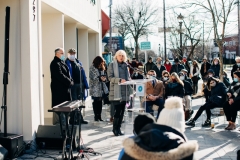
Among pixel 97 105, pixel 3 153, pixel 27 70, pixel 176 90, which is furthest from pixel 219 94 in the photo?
pixel 3 153

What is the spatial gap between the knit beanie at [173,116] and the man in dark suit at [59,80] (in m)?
5.09

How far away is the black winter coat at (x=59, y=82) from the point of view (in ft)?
26.1

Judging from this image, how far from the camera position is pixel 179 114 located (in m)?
3.13

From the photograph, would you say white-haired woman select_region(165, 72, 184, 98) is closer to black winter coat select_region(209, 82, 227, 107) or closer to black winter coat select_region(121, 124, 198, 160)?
black winter coat select_region(209, 82, 227, 107)

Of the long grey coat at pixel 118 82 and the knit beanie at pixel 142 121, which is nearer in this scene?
the knit beanie at pixel 142 121

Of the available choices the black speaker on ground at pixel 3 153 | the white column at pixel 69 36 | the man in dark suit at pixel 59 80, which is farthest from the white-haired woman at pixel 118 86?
the white column at pixel 69 36

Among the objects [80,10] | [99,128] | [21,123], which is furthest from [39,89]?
[80,10]

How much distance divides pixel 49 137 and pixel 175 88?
172 inches

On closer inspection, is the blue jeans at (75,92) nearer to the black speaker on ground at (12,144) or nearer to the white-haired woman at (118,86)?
the white-haired woman at (118,86)

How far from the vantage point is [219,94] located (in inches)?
386

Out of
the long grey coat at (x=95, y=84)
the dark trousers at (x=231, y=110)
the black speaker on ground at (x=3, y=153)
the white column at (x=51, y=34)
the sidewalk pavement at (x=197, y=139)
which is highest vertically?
the white column at (x=51, y=34)

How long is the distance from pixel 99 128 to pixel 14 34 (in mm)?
3576

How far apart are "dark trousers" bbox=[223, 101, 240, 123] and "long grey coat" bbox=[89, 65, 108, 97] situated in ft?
10.7

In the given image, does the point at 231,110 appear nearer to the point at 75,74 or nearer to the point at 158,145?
the point at 75,74
